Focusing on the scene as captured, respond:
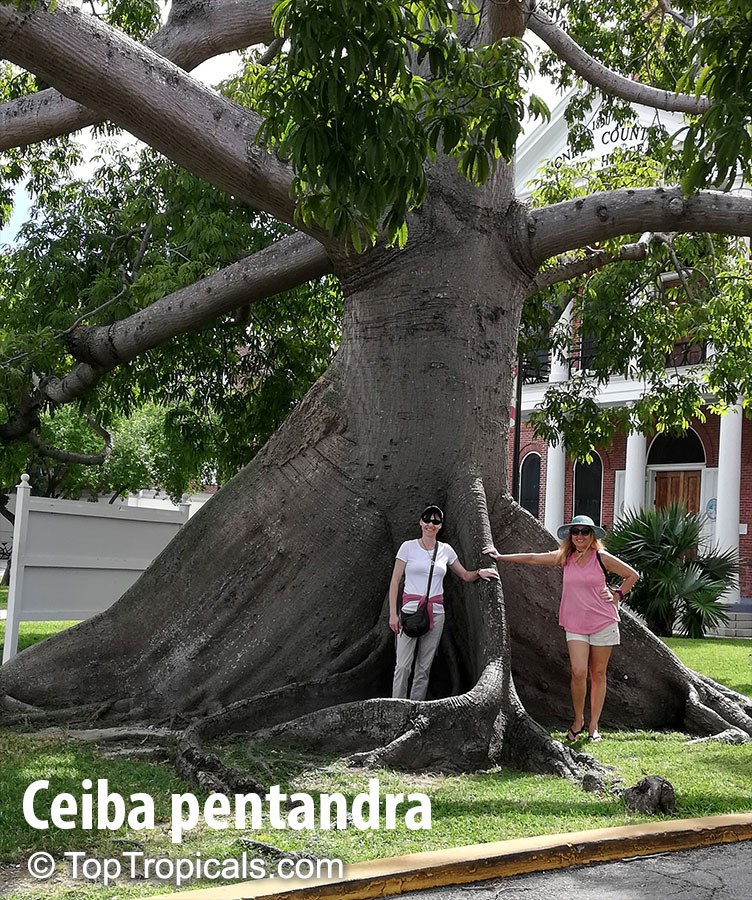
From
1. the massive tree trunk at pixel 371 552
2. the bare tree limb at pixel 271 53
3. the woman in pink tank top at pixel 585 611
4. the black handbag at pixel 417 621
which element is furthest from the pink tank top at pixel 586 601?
the bare tree limb at pixel 271 53

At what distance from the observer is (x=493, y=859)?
4.81m

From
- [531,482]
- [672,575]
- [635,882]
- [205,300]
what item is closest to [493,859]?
[635,882]

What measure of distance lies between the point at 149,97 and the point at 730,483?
2009 centimetres

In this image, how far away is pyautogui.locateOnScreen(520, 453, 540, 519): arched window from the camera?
32.0 metres

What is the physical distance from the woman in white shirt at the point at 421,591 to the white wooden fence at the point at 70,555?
149 inches

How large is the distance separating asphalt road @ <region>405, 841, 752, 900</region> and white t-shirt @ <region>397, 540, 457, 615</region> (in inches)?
113

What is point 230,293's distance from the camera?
9797 millimetres

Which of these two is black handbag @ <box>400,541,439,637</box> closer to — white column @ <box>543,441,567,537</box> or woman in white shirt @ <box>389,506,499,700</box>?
woman in white shirt @ <box>389,506,499,700</box>

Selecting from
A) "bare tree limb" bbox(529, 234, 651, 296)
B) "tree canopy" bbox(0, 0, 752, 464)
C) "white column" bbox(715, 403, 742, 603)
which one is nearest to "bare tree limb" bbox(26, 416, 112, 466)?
"tree canopy" bbox(0, 0, 752, 464)

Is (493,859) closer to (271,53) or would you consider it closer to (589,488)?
(271,53)

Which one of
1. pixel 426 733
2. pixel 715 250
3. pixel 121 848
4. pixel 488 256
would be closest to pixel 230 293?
pixel 488 256

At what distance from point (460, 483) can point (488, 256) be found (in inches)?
75.3

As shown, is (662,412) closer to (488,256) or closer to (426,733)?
(488,256)

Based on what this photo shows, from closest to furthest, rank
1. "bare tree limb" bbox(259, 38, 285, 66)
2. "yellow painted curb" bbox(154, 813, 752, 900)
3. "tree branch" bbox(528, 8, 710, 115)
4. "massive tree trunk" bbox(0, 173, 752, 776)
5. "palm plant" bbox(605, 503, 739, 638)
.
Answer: "yellow painted curb" bbox(154, 813, 752, 900), "massive tree trunk" bbox(0, 173, 752, 776), "tree branch" bbox(528, 8, 710, 115), "bare tree limb" bbox(259, 38, 285, 66), "palm plant" bbox(605, 503, 739, 638)
